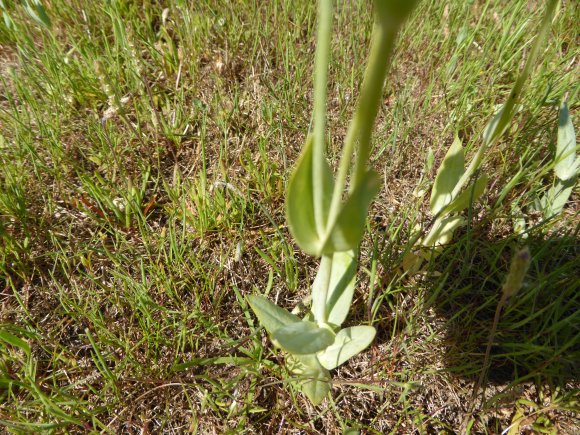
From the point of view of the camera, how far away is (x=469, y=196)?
107cm

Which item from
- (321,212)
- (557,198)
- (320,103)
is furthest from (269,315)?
(557,198)

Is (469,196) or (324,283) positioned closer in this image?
(324,283)

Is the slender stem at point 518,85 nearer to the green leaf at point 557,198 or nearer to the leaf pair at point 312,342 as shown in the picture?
the green leaf at point 557,198

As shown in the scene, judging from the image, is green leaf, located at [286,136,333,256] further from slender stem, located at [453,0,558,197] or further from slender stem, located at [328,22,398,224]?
slender stem, located at [453,0,558,197]

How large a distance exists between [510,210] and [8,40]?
6.04ft

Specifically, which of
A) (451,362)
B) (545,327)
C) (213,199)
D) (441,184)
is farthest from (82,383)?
(545,327)

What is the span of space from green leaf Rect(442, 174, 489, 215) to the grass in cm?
6

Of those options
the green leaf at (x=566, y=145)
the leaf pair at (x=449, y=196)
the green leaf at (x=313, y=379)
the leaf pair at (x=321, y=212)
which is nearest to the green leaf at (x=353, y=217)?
the leaf pair at (x=321, y=212)

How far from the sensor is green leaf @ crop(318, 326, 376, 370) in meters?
0.91

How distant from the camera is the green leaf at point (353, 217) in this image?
2.20ft

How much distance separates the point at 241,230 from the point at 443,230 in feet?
1.65

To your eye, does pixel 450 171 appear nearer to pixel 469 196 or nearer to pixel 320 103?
pixel 469 196

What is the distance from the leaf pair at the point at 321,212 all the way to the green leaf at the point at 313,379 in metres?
0.30

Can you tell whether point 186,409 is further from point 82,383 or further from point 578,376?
point 578,376
